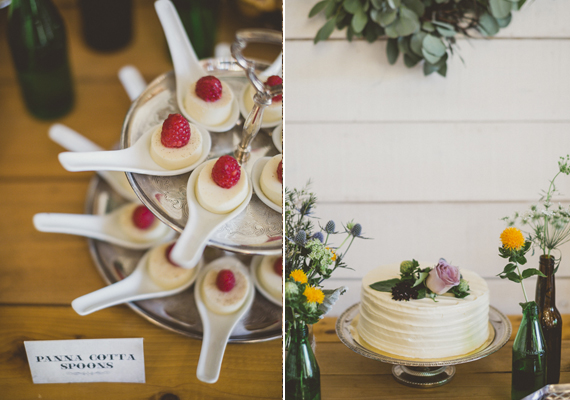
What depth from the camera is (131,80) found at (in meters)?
0.54

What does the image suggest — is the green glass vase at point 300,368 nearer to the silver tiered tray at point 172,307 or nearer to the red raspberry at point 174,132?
the silver tiered tray at point 172,307

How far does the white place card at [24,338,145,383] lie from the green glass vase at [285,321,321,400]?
0.69 ft

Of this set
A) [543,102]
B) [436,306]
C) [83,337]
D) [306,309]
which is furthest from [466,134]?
[83,337]

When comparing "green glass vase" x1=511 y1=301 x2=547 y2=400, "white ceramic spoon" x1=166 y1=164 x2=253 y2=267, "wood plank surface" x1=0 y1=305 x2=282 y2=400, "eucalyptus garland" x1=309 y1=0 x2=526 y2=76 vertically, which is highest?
"eucalyptus garland" x1=309 y1=0 x2=526 y2=76

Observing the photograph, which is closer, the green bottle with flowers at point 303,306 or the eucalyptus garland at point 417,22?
the green bottle with flowers at point 303,306

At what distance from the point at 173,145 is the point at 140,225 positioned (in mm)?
208

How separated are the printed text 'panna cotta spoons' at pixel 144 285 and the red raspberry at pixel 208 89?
0.72ft

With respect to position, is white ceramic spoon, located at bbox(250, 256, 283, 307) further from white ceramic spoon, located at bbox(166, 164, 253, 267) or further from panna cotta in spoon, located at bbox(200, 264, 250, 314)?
white ceramic spoon, located at bbox(166, 164, 253, 267)

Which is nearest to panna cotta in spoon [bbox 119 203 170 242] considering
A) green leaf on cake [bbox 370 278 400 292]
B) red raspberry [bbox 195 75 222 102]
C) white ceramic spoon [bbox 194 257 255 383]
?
white ceramic spoon [bbox 194 257 255 383]

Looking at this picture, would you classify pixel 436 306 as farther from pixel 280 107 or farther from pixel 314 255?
pixel 280 107

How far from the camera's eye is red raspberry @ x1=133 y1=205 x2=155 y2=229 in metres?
0.65

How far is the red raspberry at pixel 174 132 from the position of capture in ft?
1.60

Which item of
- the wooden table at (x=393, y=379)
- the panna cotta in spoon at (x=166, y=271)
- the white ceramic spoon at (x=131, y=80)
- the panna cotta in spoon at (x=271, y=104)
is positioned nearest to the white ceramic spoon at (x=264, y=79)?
the panna cotta in spoon at (x=271, y=104)

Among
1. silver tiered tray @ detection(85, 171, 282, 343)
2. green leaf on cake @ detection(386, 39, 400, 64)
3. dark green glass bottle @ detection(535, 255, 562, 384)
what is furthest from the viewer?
green leaf on cake @ detection(386, 39, 400, 64)
